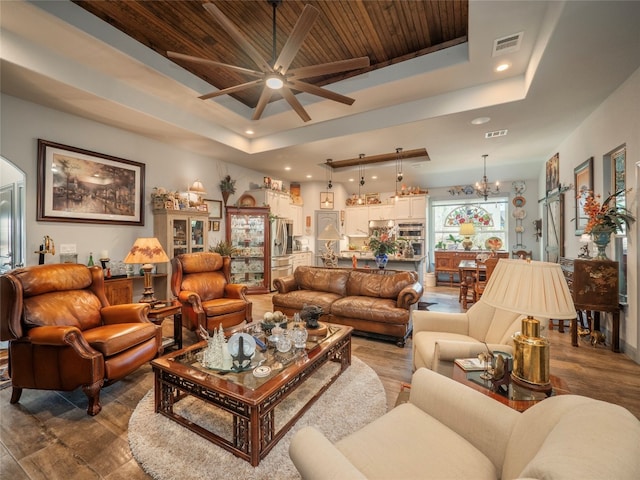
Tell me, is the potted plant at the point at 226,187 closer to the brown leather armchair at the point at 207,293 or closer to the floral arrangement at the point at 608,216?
the brown leather armchair at the point at 207,293

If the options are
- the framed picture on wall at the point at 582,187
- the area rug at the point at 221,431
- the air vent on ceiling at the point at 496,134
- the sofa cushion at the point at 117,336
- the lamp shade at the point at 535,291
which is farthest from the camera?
the air vent on ceiling at the point at 496,134

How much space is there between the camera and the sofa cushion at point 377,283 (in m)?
3.74

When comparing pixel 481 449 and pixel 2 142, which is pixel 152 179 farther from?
pixel 481 449

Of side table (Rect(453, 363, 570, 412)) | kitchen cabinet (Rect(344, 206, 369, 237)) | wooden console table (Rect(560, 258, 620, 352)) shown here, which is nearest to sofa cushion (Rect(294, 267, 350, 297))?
side table (Rect(453, 363, 570, 412))

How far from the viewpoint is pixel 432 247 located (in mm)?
8211

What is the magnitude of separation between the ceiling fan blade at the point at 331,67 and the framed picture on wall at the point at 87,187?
10.9 feet

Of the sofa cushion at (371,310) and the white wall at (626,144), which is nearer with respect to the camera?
the white wall at (626,144)

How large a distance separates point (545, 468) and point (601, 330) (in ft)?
14.4

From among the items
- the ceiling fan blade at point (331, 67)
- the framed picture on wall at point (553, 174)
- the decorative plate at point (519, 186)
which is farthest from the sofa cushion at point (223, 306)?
the decorative plate at point (519, 186)

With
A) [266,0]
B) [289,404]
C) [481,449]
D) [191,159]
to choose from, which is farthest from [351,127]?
[481,449]

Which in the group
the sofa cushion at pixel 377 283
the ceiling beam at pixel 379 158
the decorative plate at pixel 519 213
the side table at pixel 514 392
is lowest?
the side table at pixel 514 392

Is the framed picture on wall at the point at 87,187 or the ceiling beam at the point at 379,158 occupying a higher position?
the ceiling beam at the point at 379,158

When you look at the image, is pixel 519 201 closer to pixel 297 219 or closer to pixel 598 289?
pixel 598 289

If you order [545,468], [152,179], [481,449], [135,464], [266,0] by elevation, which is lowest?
[135,464]
